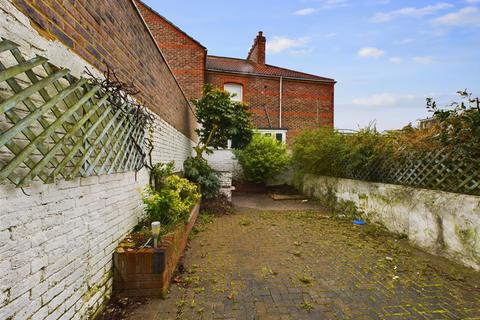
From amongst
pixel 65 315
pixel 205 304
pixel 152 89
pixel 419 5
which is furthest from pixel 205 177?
pixel 419 5

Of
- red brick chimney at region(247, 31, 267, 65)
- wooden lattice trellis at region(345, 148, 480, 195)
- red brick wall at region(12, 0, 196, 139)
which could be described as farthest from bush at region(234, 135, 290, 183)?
red brick chimney at region(247, 31, 267, 65)

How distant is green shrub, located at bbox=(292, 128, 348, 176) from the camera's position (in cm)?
719

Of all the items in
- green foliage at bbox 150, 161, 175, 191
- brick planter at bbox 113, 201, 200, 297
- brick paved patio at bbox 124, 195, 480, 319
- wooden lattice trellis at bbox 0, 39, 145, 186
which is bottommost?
brick paved patio at bbox 124, 195, 480, 319

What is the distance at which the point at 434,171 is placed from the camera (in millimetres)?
4176

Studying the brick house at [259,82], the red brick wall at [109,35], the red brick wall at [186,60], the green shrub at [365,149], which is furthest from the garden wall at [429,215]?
the red brick wall at [186,60]

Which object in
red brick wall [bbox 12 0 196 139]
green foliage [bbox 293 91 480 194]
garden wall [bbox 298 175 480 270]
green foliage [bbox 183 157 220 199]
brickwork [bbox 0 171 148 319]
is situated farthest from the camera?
green foliage [bbox 183 157 220 199]

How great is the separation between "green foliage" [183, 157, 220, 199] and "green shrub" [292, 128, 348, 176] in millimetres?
3567

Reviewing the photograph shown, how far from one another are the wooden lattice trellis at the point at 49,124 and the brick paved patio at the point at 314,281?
64.5 inches

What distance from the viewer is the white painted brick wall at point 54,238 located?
129 centimetres

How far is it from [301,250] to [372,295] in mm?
1519

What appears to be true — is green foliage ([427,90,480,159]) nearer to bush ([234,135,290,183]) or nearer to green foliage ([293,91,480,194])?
green foliage ([293,91,480,194])

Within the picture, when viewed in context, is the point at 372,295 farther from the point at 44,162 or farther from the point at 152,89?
the point at 152,89

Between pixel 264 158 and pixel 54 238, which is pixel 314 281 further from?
pixel 264 158

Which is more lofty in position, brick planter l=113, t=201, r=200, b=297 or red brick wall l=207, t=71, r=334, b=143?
red brick wall l=207, t=71, r=334, b=143
